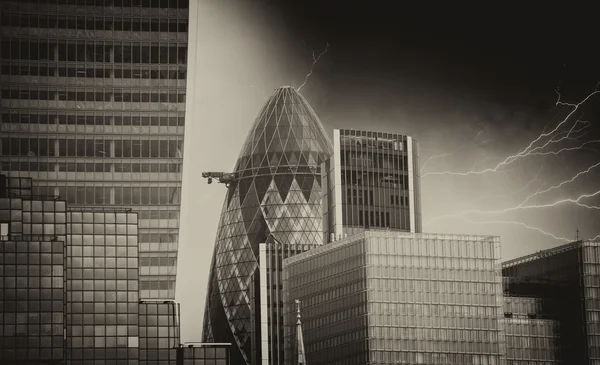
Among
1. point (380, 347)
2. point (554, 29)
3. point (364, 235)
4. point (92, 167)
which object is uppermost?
point (554, 29)

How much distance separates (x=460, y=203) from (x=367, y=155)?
1575cm

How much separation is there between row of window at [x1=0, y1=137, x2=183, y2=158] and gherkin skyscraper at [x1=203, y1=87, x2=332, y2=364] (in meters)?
25.9

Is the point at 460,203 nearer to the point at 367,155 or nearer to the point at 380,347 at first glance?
the point at 367,155

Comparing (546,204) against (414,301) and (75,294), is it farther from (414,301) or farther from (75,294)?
(75,294)

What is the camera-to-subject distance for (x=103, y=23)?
543 feet

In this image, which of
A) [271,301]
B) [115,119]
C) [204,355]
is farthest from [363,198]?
[115,119]

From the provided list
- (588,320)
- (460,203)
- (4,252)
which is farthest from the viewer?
(460,203)

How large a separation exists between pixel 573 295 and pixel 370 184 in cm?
2328

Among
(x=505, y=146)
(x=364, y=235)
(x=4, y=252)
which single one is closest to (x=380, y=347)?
(x=364, y=235)

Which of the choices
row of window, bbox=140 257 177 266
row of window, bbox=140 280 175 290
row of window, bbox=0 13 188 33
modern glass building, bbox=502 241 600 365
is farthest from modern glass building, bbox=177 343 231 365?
row of window, bbox=0 13 188 33

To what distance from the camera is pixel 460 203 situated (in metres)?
172

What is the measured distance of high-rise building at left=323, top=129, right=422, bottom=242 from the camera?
158750 millimetres

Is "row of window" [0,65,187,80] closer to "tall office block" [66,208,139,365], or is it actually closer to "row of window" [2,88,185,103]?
"row of window" [2,88,185,103]

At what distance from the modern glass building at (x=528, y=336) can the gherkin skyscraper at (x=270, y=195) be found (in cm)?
4046
